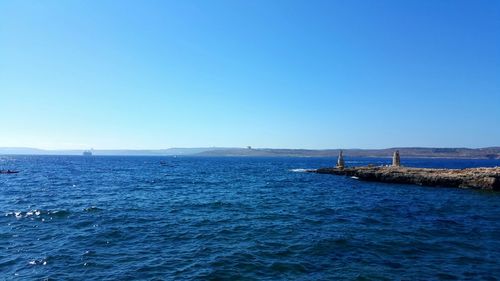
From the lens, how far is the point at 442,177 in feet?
166

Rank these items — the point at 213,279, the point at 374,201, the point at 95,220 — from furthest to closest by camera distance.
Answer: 1. the point at 374,201
2. the point at 95,220
3. the point at 213,279

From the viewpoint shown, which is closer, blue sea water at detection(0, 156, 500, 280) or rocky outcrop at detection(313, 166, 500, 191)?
blue sea water at detection(0, 156, 500, 280)

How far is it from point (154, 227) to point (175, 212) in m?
5.80

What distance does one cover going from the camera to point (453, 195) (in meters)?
40.4

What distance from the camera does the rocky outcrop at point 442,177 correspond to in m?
45.0

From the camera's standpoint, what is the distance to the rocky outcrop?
44969mm

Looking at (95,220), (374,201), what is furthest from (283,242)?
(374,201)

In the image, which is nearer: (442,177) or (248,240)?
(248,240)

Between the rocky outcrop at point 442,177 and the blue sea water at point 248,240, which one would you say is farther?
the rocky outcrop at point 442,177

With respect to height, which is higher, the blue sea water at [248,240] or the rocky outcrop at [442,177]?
the rocky outcrop at [442,177]

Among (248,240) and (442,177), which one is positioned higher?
(442,177)

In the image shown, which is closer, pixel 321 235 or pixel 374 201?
pixel 321 235

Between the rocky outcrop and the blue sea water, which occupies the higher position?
the rocky outcrop

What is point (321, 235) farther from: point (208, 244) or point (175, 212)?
point (175, 212)
